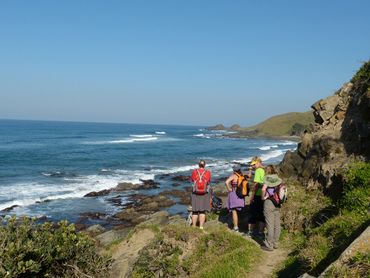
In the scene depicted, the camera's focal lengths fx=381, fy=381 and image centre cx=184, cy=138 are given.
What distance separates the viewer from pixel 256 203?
10086mm

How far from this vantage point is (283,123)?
465ft

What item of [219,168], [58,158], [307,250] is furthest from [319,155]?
[58,158]

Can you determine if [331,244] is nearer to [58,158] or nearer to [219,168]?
[219,168]

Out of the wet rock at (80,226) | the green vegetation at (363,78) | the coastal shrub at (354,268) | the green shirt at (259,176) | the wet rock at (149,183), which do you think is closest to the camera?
the coastal shrub at (354,268)

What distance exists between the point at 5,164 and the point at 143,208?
84.4 feet

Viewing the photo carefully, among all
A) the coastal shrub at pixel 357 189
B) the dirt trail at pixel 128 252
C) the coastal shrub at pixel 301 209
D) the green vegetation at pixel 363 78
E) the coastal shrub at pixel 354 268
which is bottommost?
the dirt trail at pixel 128 252

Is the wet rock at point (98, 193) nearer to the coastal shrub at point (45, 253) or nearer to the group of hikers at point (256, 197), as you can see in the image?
the group of hikers at point (256, 197)

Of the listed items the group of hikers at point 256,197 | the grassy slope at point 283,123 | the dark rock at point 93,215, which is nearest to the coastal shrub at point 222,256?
the group of hikers at point 256,197

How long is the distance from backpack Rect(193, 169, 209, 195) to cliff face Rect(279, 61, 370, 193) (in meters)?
3.63

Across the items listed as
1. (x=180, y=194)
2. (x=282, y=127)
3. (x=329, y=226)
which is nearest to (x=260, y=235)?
(x=329, y=226)

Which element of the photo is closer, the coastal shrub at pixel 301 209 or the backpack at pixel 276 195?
the backpack at pixel 276 195

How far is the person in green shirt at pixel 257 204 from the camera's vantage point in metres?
9.70

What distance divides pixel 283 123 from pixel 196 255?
5424 inches

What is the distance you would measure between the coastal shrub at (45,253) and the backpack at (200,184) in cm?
343
